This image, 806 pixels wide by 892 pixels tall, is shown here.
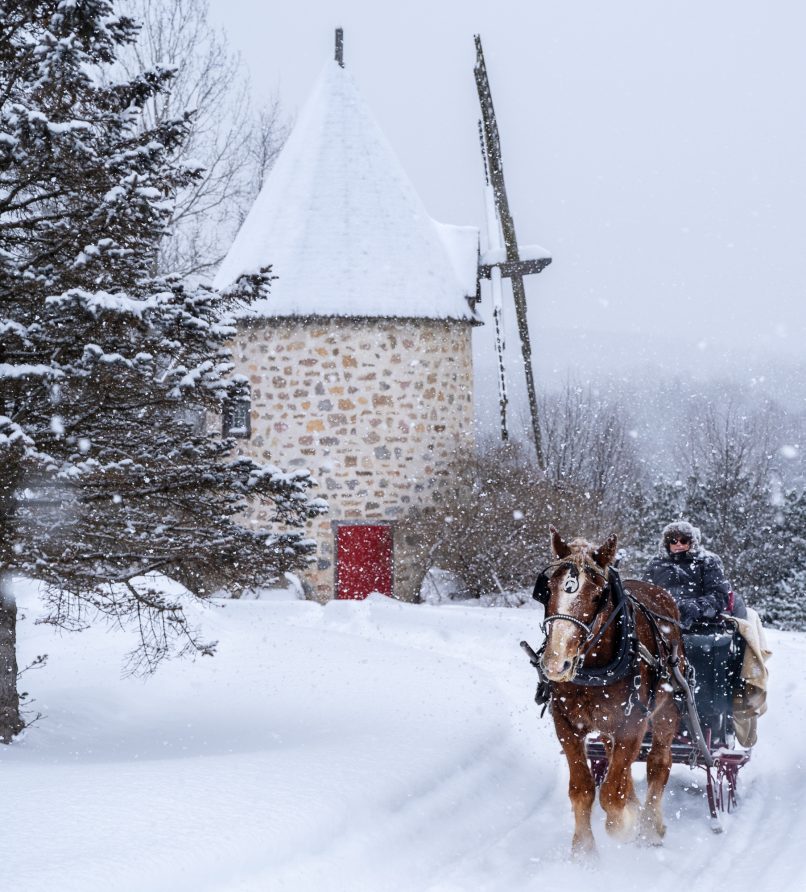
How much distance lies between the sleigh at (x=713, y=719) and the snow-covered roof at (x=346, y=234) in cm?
1430

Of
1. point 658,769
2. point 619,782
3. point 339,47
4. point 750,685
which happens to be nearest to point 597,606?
point 619,782

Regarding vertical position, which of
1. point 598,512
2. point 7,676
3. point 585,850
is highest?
point 7,676

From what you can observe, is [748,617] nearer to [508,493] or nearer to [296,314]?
[508,493]

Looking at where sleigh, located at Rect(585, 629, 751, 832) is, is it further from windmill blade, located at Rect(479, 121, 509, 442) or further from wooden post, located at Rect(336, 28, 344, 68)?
wooden post, located at Rect(336, 28, 344, 68)

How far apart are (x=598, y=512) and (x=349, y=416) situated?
5.99m

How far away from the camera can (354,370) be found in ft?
68.6

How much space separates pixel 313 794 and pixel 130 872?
5.16 ft

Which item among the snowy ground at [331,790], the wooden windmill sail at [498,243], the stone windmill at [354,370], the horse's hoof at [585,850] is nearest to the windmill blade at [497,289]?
the wooden windmill sail at [498,243]

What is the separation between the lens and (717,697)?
7152 mm

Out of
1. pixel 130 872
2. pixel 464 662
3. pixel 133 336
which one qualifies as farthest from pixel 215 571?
pixel 464 662

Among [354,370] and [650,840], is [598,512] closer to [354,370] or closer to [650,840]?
[354,370]

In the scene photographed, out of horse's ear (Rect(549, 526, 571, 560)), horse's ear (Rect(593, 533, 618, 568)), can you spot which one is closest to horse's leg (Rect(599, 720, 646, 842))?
horse's ear (Rect(593, 533, 618, 568))

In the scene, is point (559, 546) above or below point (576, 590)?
above

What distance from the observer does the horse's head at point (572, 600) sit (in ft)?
17.5
